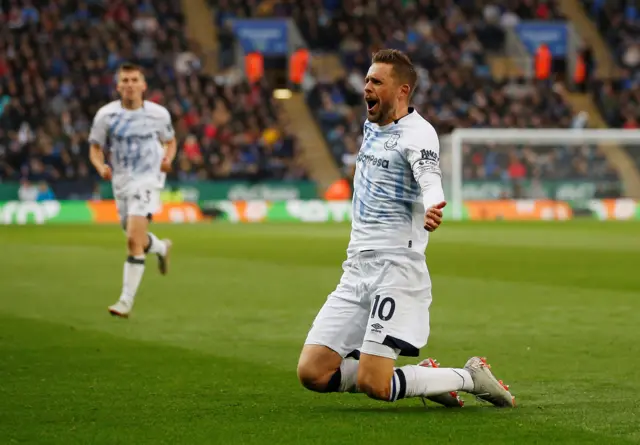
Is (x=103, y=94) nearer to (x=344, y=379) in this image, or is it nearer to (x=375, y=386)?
(x=344, y=379)

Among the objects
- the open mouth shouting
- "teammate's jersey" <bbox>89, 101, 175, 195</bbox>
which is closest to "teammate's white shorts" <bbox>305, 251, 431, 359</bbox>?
the open mouth shouting

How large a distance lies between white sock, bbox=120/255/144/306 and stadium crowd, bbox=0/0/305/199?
1965cm

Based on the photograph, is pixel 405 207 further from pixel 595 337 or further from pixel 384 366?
pixel 595 337

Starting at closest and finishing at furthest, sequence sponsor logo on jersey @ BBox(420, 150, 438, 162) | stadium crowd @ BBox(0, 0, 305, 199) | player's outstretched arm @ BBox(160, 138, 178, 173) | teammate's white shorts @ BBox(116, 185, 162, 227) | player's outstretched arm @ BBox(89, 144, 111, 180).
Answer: sponsor logo on jersey @ BBox(420, 150, 438, 162) → player's outstretched arm @ BBox(89, 144, 111, 180) → teammate's white shorts @ BBox(116, 185, 162, 227) → player's outstretched arm @ BBox(160, 138, 178, 173) → stadium crowd @ BBox(0, 0, 305, 199)

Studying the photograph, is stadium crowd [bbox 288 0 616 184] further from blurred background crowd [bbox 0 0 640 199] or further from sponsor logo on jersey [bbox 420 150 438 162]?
sponsor logo on jersey [bbox 420 150 438 162]

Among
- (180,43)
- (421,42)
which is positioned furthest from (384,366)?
(421,42)

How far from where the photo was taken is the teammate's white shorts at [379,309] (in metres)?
6.43

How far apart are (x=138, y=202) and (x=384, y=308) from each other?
19.5 feet

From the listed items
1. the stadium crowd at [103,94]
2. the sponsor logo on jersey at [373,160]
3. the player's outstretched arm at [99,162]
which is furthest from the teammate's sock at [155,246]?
the stadium crowd at [103,94]

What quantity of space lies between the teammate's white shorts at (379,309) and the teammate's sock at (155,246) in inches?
231

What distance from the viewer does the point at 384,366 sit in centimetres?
643

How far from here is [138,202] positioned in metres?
12.0

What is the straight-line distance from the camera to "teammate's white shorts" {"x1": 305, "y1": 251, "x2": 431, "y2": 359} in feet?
21.1

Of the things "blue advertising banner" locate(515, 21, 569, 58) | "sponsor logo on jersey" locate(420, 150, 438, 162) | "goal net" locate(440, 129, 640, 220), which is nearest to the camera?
"sponsor logo on jersey" locate(420, 150, 438, 162)
